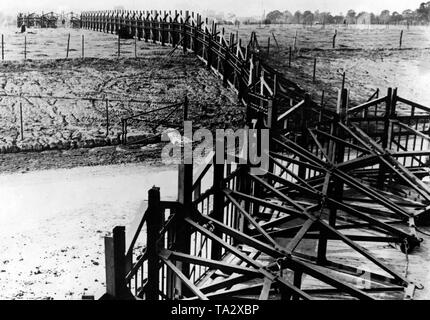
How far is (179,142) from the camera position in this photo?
18.7 meters

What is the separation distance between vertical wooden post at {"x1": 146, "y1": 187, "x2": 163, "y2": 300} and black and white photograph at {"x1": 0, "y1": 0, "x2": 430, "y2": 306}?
0.06 feet

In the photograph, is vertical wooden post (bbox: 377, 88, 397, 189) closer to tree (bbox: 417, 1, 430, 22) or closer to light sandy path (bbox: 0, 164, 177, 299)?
light sandy path (bbox: 0, 164, 177, 299)

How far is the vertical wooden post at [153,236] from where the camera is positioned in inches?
235

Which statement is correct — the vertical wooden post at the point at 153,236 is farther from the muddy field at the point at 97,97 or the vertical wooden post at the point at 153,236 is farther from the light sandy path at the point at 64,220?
the muddy field at the point at 97,97

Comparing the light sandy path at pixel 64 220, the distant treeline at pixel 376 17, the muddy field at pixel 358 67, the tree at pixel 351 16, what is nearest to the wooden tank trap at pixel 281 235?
the light sandy path at pixel 64 220

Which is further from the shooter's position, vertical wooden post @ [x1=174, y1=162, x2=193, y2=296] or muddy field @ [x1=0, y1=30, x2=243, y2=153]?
muddy field @ [x1=0, y1=30, x2=243, y2=153]

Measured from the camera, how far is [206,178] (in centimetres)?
1488

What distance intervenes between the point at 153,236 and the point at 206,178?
8.76 meters

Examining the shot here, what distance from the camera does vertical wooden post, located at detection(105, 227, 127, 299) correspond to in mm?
5273

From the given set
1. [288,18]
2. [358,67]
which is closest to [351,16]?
[288,18]

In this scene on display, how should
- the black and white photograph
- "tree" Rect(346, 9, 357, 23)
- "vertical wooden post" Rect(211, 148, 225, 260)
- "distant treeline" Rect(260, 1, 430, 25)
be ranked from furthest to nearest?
"tree" Rect(346, 9, 357, 23) < "distant treeline" Rect(260, 1, 430, 25) < "vertical wooden post" Rect(211, 148, 225, 260) < the black and white photograph

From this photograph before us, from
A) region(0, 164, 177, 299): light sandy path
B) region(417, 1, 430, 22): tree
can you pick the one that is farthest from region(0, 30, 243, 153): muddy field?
region(417, 1, 430, 22): tree

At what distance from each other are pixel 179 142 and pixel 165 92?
4690 mm

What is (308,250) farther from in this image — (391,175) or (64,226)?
(64,226)
